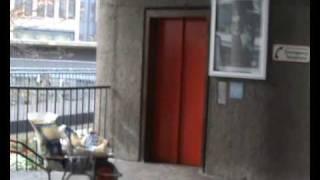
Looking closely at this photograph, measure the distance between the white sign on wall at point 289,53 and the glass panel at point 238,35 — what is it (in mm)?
227

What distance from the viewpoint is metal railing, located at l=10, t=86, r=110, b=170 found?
786 centimetres

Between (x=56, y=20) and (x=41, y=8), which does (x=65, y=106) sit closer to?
(x=41, y=8)

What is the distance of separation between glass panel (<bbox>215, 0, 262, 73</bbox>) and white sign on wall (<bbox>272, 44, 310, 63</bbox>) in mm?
227

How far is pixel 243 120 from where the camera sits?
6914mm

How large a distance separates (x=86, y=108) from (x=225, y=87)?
2.90 m

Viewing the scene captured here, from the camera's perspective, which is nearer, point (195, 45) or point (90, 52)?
point (195, 45)

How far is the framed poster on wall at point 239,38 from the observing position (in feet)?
21.6

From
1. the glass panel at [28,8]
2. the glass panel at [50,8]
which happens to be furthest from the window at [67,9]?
the glass panel at [28,8]

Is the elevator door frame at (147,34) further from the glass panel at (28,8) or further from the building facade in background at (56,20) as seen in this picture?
the glass panel at (28,8)

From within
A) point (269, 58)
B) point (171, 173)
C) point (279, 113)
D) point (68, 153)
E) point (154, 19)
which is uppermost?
point (154, 19)

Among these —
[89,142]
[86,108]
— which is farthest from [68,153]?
[86,108]
